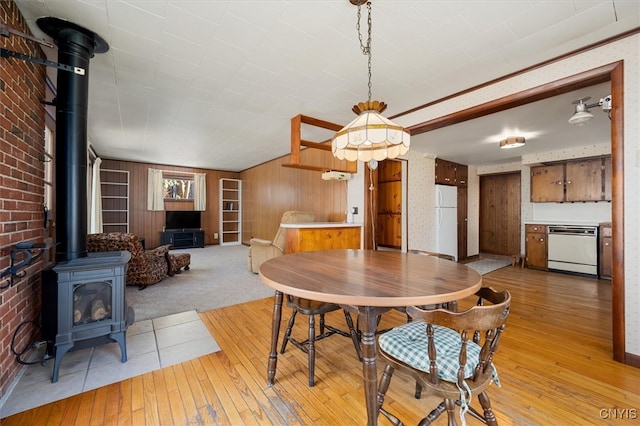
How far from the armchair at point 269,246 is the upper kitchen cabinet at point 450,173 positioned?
283cm

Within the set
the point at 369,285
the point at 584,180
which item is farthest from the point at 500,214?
the point at 369,285

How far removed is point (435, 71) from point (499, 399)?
2.64 m

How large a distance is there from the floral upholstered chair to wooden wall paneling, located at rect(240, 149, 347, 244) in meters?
2.41

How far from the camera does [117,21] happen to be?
188 cm

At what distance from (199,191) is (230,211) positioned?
3.95ft

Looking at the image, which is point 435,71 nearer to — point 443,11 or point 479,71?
point 479,71

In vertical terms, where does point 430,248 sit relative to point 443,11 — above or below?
below

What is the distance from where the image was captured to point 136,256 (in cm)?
359

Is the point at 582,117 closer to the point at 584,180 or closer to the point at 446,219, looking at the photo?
the point at 446,219

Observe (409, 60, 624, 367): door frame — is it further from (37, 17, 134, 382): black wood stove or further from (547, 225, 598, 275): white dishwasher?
(37, 17, 134, 382): black wood stove

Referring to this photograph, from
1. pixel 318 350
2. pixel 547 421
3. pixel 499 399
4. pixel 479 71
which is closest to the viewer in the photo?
pixel 547 421

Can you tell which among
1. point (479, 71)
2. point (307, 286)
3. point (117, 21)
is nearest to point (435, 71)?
point (479, 71)

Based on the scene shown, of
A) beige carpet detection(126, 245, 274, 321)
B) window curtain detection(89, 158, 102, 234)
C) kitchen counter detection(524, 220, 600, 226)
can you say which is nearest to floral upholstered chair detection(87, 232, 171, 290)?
beige carpet detection(126, 245, 274, 321)

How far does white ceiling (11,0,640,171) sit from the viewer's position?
5.75 ft
